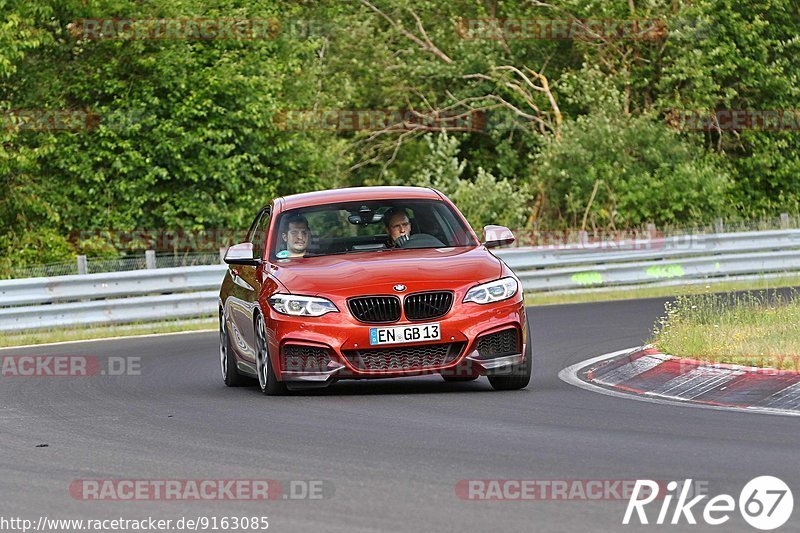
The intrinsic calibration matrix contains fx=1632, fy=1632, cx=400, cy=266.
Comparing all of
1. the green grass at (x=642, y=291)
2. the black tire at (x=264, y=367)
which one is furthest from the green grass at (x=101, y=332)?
the black tire at (x=264, y=367)

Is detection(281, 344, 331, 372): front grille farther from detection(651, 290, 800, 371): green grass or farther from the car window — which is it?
detection(651, 290, 800, 371): green grass

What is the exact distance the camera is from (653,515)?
265 inches

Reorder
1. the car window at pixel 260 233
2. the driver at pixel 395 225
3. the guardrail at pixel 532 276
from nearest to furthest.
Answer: the driver at pixel 395 225 < the car window at pixel 260 233 < the guardrail at pixel 532 276

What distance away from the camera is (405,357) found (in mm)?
11711

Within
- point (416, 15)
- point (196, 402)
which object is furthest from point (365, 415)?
point (416, 15)

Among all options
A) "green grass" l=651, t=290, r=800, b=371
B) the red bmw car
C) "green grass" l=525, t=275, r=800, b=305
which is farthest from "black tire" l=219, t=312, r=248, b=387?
"green grass" l=525, t=275, r=800, b=305

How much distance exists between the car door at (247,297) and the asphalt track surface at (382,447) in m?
0.40

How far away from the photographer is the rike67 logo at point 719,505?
660 cm

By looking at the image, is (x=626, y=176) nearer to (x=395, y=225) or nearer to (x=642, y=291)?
(x=642, y=291)

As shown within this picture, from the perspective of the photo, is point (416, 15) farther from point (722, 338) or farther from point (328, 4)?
point (722, 338)

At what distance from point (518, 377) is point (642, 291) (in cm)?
1418

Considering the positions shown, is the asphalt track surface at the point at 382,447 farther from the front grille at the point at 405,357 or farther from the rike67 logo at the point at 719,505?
the front grille at the point at 405,357

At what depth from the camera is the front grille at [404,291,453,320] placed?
11703mm

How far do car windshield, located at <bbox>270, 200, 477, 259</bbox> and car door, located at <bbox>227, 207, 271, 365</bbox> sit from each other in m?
0.30
